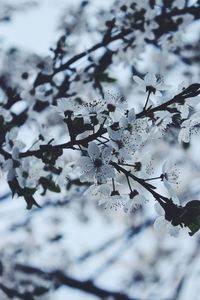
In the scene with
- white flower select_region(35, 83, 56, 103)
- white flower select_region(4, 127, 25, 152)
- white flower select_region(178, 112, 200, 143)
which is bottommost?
white flower select_region(35, 83, 56, 103)

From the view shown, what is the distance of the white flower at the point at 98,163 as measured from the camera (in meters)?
1.67

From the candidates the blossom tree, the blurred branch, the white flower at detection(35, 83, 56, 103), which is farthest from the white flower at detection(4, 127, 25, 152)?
the blurred branch

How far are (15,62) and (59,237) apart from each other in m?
1.94

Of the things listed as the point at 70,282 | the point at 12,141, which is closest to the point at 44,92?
the point at 12,141

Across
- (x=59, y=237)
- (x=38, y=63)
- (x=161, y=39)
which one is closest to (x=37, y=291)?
(x=59, y=237)

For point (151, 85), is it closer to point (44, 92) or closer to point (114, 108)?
point (114, 108)

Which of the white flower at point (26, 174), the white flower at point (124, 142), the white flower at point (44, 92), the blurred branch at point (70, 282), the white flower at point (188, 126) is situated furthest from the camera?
the blurred branch at point (70, 282)

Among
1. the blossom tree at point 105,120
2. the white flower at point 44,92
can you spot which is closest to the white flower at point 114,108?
the blossom tree at point 105,120

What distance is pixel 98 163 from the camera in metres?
1.67

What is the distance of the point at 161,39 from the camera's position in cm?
355

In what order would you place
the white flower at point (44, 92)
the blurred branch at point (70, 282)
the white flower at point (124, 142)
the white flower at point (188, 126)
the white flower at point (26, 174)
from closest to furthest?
the white flower at point (124, 142), the white flower at point (188, 126), the white flower at point (26, 174), the white flower at point (44, 92), the blurred branch at point (70, 282)

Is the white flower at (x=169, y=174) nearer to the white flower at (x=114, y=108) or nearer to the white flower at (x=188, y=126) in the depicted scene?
the white flower at (x=188, y=126)

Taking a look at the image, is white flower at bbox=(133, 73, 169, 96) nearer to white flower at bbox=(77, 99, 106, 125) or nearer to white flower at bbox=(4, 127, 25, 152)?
white flower at bbox=(77, 99, 106, 125)

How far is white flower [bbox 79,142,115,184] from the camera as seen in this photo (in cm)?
167
